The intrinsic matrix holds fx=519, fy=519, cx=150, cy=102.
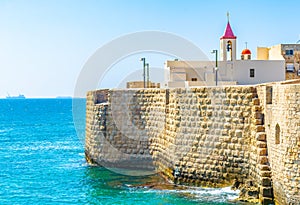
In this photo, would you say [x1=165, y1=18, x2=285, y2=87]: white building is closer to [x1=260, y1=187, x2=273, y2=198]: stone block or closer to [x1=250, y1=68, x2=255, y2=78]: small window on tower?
[x1=250, y1=68, x2=255, y2=78]: small window on tower

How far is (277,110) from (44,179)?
12.0m

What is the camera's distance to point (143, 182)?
844 inches

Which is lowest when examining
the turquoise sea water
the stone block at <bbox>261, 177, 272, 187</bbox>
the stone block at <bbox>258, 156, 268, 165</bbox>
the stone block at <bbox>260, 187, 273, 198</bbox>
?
the turquoise sea water

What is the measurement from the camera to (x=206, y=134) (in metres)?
19.5

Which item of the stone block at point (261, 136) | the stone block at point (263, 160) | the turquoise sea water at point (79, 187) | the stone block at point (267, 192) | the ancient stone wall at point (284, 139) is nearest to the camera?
the ancient stone wall at point (284, 139)

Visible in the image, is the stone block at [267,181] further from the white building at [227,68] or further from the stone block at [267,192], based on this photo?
the white building at [227,68]

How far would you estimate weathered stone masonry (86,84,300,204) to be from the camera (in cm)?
1573

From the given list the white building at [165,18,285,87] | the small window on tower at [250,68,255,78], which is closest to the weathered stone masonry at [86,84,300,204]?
the white building at [165,18,285,87]

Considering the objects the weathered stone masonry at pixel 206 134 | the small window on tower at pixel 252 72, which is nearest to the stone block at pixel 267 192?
the weathered stone masonry at pixel 206 134

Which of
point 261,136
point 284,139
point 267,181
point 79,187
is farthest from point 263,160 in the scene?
point 79,187

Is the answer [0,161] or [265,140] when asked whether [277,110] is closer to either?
[265,140]

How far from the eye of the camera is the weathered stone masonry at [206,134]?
1573 centimetres

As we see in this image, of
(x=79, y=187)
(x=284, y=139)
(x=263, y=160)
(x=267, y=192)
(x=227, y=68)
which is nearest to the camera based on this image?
(x=284, y=139)

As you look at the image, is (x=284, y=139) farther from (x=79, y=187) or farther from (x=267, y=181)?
(x=79, y=187)
